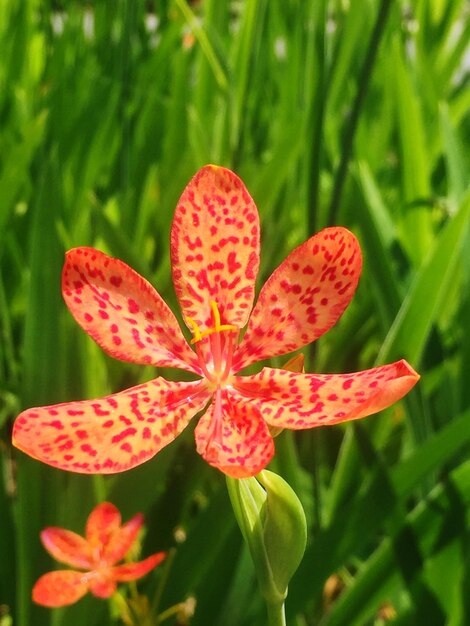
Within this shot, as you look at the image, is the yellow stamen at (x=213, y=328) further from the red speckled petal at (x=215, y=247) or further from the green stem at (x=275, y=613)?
the green stem at (x=275, y=613)

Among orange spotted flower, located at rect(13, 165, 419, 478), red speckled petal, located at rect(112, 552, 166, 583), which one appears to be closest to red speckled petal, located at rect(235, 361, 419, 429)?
orange spotted flower, located at rect(13, 165, 419, 478)

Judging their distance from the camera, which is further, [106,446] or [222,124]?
[222,124]

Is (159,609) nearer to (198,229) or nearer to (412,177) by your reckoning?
(198,229)

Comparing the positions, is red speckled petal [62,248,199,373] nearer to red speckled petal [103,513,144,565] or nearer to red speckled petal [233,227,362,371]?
red speckled petal [233,227,362,371]

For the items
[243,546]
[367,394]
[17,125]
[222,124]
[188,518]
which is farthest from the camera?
[17,125]

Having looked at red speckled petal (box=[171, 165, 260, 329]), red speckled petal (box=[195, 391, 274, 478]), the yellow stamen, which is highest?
red speckled petal (box=[171, 165, 260, 329])

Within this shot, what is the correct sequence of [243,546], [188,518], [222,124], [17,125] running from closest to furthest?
[243,546]
[188,518]
[222,124]
[17,125]

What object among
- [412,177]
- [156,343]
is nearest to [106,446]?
[156,343]

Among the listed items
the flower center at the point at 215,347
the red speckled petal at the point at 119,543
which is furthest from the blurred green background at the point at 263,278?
the flower center at the point at 215,347
